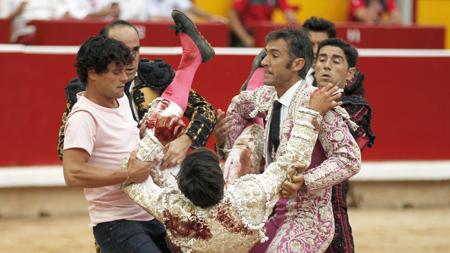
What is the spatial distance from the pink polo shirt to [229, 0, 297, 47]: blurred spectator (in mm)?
6471

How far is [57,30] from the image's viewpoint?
10.5 m

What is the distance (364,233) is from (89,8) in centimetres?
348

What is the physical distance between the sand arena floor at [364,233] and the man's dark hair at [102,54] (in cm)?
397

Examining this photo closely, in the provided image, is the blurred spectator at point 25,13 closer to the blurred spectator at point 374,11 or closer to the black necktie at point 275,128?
the blurred spectator at point 374,11

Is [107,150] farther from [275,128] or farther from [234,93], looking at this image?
[234,93]

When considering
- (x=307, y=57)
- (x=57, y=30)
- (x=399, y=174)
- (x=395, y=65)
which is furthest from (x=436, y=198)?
(x=307, y=57)

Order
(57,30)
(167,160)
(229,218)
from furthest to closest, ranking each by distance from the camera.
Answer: (57,30) < (167,160) < (229,218)

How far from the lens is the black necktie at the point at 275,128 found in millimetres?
5152

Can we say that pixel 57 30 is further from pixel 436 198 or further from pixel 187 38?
pixel 187 38

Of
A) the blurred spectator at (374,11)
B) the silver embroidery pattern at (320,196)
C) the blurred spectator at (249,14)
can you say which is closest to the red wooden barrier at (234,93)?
the blurred spectator at (249,14)

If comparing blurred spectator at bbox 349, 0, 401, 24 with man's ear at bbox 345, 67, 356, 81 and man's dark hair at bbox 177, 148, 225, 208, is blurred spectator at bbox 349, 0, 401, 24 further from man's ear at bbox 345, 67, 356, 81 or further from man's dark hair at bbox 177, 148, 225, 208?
man's dark hair at bbox 177, 148, 225, 208

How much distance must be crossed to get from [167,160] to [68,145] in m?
→ 0.44

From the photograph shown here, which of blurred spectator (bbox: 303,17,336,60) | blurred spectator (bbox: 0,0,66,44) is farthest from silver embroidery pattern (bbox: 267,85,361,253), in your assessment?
blurred spectator (bbox: 0,0,66,44)

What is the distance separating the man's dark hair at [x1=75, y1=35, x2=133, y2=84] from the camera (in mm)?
4633
